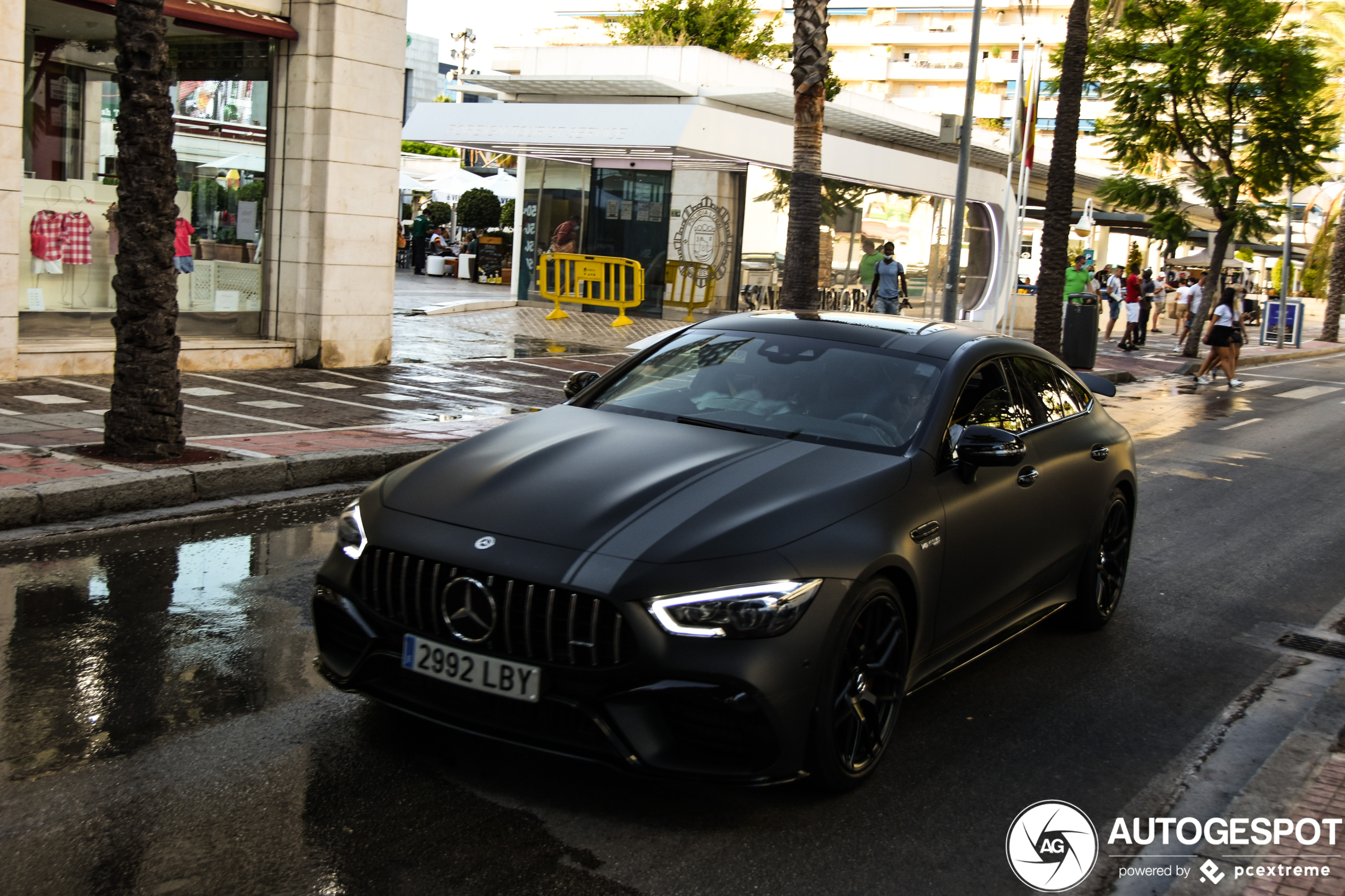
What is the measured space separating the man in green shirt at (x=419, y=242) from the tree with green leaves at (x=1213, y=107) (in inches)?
785

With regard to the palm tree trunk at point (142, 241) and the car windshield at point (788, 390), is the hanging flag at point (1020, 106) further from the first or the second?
the car windshield at point (788, 390)

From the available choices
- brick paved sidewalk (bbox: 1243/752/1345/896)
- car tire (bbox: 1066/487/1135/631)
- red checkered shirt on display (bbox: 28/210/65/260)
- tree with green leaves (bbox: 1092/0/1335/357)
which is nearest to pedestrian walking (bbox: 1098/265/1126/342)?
tree with green leaves (bbox: 1092/0/1335/357)

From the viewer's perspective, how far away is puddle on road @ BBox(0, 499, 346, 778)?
4.29 meters

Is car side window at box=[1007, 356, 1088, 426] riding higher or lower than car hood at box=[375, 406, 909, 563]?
higher

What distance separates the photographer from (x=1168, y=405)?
19250 millimetres

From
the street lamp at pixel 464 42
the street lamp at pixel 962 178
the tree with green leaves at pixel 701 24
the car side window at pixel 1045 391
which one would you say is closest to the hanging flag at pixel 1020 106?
the street lamp at pixel 962 178

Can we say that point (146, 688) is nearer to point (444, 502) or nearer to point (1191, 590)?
point (444, 502)

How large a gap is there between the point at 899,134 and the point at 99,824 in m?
29.7

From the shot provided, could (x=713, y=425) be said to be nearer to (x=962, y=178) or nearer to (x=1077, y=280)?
(x=962, y=178)

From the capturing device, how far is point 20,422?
367 inches

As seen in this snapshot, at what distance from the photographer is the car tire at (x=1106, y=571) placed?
20.6ft

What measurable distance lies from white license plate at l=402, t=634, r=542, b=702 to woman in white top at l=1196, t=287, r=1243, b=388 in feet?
70.8

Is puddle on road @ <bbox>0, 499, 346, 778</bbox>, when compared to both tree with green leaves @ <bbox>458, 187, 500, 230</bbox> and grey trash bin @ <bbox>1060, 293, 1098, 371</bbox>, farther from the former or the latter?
tree with green leaves @ <bbox>458, 187, 500, 230</bbox>

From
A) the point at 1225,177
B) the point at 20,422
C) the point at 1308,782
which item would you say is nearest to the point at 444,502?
the point at 1308,782
